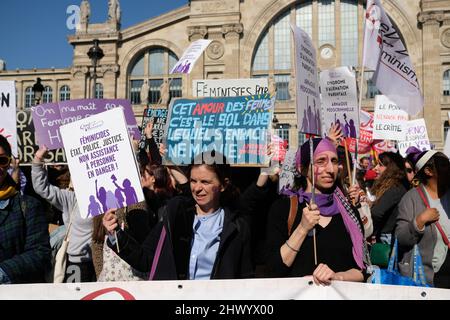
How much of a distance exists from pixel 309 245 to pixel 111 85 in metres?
36.4

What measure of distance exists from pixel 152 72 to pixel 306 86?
35608 millimetres

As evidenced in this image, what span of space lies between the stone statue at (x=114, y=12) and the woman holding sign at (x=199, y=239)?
3716cm

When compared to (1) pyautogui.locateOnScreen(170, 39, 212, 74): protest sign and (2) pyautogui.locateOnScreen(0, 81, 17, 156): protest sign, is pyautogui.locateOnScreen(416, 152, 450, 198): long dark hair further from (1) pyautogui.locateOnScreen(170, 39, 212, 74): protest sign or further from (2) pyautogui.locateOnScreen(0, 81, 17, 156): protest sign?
(1) pyautogui.locateOnScreen(170, 39, 212, 74): protest sign

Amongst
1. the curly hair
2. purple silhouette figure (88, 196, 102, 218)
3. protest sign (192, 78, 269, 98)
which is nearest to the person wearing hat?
the curly hair

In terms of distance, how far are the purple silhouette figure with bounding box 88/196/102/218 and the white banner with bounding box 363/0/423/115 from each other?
3923 millimetres

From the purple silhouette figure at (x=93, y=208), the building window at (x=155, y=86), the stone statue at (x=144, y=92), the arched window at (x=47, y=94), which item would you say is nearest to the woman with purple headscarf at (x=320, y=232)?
the purple silhouette figure at (x=93, y=208)

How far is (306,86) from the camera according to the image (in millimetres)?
4094

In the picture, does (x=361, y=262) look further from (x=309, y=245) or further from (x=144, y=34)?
(x=144, y=34)

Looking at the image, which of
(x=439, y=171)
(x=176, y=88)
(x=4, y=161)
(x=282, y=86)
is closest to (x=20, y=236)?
(x=4, y=161)

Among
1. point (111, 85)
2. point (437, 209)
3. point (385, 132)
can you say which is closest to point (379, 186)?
point (437, 209)

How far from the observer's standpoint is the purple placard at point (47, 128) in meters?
7.03

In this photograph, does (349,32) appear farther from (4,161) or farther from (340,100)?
(4,161)

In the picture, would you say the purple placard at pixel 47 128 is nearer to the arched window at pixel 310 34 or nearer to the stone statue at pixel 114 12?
the arched window at pixel 310 34
